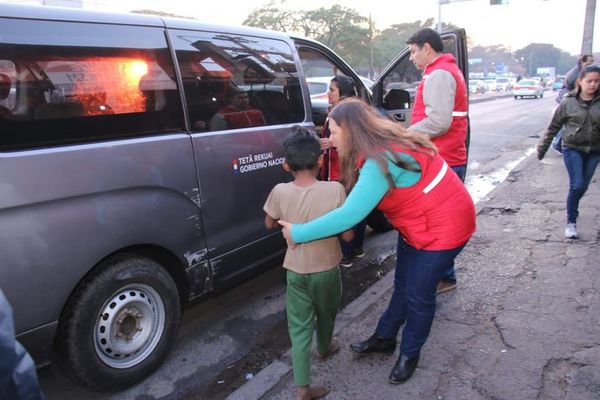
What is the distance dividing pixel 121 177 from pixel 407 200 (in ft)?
4.61

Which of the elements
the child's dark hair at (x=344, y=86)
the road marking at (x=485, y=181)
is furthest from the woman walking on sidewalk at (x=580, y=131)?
the child's dark hair at (x=344, y=86)

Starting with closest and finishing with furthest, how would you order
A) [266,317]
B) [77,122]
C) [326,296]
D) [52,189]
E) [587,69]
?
[52,189], [77,122], [326,296], [266,317], [587,69]

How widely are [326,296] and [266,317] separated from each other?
1207 millimetres

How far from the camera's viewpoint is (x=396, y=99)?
4992mm

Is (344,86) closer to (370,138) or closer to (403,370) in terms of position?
(370,138)

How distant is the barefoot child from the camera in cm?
228

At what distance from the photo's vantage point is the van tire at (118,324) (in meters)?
2.27

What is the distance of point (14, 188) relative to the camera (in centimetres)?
192

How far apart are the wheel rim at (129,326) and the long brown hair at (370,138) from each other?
1321 millimetres

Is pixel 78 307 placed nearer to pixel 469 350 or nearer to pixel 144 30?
pixel 144 30

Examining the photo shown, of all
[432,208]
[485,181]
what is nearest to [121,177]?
[432,208]

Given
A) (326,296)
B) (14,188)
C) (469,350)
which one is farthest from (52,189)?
(469,350)

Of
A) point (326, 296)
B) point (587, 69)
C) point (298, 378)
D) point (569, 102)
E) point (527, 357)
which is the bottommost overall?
point (527, 357)

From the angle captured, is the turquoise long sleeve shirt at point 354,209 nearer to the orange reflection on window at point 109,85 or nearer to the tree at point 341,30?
the orange reflection on window at point 109,85
